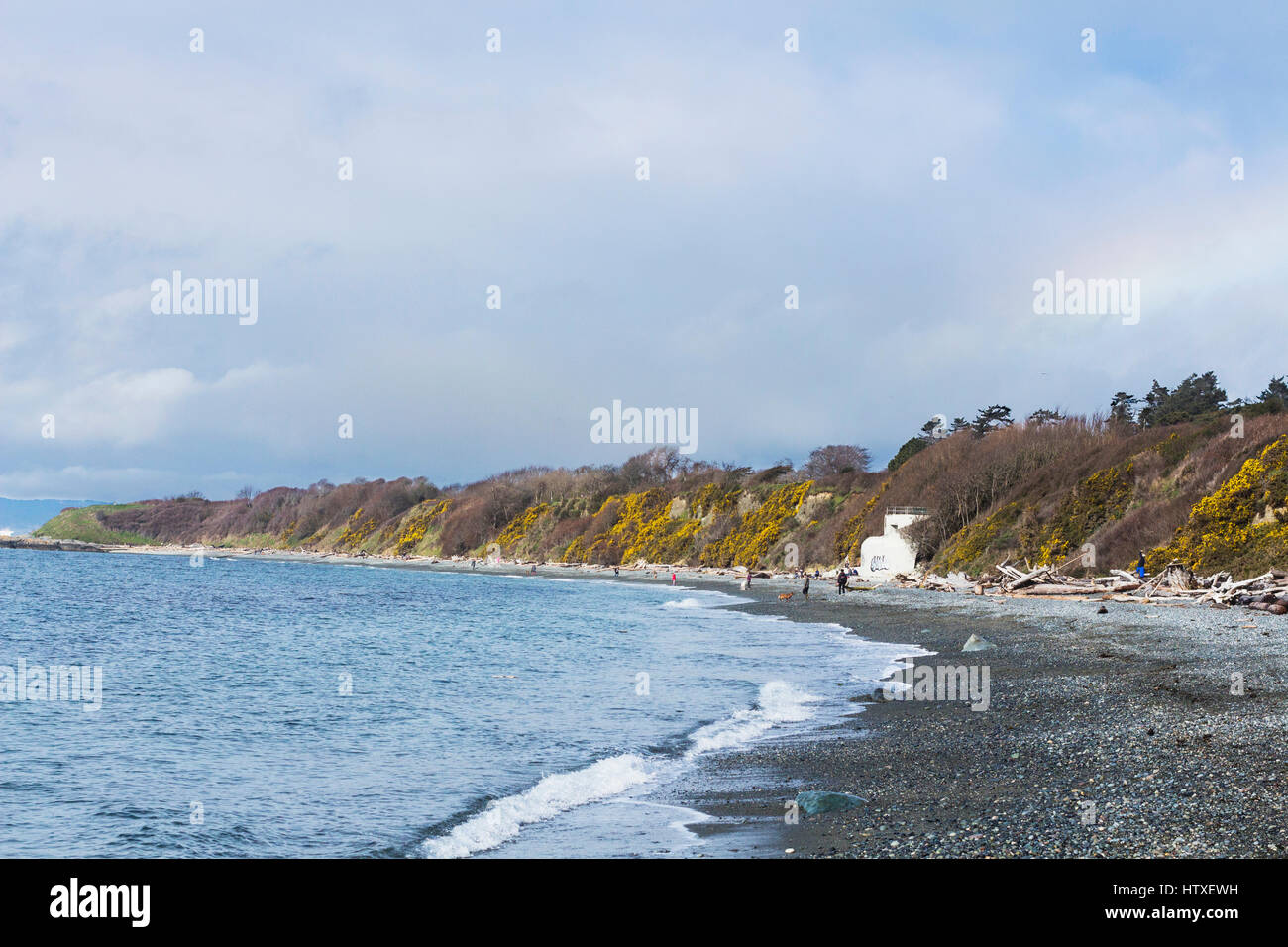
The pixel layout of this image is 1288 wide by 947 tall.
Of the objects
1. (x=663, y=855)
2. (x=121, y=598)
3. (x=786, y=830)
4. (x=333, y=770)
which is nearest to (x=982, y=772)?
(x=786, y=830)

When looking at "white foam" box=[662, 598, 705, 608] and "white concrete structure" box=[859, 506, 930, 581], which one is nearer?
"white foam" box=[662, 598, 705, 608]

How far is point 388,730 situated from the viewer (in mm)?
17062

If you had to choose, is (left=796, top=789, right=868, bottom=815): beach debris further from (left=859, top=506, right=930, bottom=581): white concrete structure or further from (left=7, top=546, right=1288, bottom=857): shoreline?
(left=859, top=506, right=930, bottom=581): white concrete structure

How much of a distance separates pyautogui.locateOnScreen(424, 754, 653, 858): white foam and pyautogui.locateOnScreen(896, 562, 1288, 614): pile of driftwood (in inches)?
961

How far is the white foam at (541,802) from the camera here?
384 inches

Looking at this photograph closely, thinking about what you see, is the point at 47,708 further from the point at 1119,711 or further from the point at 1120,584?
the point at 1120,584

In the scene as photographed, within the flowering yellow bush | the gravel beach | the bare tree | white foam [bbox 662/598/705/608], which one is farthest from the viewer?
the bare tree

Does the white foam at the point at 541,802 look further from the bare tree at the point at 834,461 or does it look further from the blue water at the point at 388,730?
the bare tree at the point at 834,461

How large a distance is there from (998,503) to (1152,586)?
3097 cm

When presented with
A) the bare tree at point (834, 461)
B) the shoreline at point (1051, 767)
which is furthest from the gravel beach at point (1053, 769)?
the bare tree at point (834, 461)

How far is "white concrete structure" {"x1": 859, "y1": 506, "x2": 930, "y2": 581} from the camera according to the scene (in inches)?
2697

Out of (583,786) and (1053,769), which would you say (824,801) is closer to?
(1053,769)

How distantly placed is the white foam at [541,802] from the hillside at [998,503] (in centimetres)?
3329

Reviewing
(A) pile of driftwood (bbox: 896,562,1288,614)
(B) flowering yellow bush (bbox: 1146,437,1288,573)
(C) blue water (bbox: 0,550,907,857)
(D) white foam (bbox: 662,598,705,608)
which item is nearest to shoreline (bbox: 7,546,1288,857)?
(C) blue water (bbox: 0,550,907,857)
